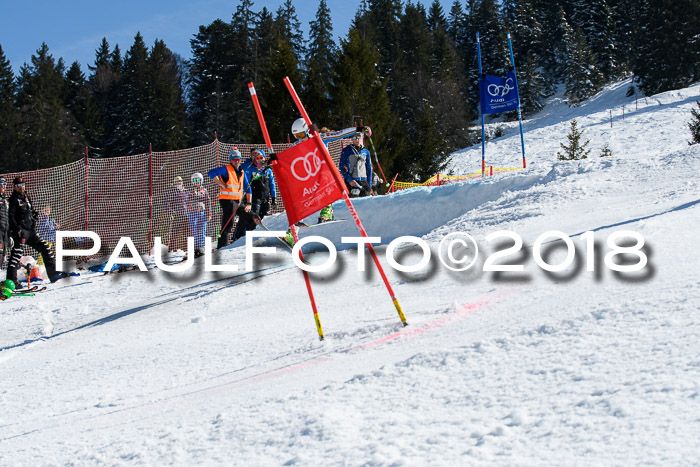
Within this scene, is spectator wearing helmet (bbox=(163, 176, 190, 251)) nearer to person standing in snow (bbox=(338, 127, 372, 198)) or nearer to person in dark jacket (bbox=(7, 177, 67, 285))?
person in dark jacket (bbox=(7, 177, 67, 285))

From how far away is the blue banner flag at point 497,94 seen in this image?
15.2 m

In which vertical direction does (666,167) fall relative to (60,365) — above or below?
above

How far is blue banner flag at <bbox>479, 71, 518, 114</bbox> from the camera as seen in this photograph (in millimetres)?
15195

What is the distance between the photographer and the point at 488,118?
72.9m

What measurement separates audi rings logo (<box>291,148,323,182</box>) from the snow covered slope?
1.22m

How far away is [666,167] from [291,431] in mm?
8169

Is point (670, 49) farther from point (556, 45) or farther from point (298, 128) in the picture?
point (298, 128)

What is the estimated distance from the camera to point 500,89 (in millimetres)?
15281

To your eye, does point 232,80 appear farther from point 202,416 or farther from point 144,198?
point 202,416

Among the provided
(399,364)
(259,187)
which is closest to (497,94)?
(259,187)

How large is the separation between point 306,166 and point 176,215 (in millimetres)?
9510

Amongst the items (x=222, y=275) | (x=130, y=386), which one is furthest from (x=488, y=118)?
(x=130, y=386)

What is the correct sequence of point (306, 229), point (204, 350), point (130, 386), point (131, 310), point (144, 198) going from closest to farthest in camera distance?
point (130, 386), point (204, 350), point (131, 310), point (306, 229), point (144, 198)

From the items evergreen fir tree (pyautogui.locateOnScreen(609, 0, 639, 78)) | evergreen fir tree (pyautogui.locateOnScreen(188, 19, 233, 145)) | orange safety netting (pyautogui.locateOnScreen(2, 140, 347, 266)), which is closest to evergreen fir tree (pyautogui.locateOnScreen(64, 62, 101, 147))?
evergreen fir tree (pyautogui.locateOnScreen(188, 19, 233, 145))
